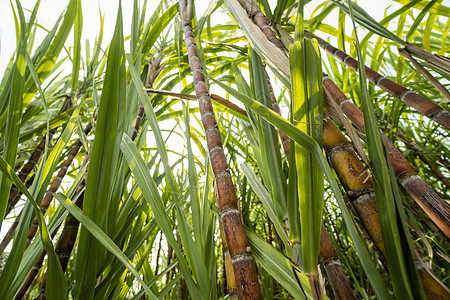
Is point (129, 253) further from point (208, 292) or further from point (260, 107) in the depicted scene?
point (260, 107)

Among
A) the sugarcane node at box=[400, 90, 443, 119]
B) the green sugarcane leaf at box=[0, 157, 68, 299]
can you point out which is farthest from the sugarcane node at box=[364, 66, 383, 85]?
the green sugarcane leaf at box=[0, 157, 68, 299]

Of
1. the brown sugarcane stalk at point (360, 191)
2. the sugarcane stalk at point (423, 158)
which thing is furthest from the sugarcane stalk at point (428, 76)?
the sugarcane stalk at point (423, 158)

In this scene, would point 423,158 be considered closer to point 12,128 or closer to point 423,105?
point 423,105

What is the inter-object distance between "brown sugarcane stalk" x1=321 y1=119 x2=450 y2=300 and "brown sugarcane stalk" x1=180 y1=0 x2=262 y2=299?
0.51 feet

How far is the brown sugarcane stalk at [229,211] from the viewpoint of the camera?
360 mm

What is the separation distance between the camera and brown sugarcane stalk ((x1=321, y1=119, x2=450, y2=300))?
27cm

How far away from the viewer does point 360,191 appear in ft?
1.14

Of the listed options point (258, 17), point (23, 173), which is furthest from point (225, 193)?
point (23, 173)

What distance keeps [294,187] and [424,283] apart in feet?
0.57

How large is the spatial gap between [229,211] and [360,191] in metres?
0.18

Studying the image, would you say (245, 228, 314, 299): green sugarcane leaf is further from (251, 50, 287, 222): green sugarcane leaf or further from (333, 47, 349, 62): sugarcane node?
(333, 47, 349, 62): sugarcane node

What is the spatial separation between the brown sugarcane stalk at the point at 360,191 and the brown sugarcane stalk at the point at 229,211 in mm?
156

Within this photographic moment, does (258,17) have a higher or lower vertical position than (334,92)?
higher

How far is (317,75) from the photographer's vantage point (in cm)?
37
